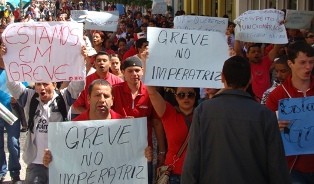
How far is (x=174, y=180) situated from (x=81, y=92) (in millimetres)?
1550

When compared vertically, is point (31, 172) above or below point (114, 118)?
below

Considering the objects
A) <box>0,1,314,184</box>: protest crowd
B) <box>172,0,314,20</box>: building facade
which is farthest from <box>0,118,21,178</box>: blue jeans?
<box>172,0,314,20</box>: building facade

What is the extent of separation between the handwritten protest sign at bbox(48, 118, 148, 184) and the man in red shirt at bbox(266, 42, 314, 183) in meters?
1.01

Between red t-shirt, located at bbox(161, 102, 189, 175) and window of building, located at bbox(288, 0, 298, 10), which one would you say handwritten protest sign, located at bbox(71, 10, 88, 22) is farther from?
red t-shirt, located at bbox(161, 102, 189, 175)

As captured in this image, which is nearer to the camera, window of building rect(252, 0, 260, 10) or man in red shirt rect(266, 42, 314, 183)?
man in red shirt rect(266, 42, 314, 183)

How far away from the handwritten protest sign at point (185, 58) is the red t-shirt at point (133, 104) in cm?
44

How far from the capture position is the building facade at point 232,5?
16905 mm

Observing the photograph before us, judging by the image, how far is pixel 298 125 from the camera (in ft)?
16.5

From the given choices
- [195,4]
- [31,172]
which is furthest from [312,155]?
[195,4]

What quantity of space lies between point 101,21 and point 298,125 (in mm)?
7195

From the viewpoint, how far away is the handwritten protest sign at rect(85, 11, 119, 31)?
1167 cm

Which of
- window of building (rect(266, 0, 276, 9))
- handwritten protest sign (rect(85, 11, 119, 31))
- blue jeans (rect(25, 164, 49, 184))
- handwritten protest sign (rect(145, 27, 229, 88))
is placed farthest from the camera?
window of building (rect(266, 0, 276, 9))

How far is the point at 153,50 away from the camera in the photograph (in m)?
5.75

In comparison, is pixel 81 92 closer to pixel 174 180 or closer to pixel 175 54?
pixel 175 54
